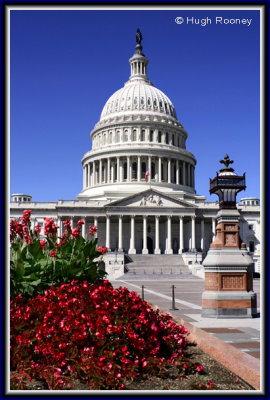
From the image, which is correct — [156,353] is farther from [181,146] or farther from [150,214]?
[181,146]

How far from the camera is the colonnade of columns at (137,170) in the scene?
100750mm

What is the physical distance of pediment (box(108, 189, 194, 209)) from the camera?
85938 millimetres

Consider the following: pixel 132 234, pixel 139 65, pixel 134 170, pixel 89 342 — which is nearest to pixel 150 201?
pixel 132 234

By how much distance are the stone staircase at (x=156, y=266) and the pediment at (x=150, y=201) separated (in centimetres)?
1191

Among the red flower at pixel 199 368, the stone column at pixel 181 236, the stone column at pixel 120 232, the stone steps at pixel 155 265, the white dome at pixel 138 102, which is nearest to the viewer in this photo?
the red flower at pixel 199 368

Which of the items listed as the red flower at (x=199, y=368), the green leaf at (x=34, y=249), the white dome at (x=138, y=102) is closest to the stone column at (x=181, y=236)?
the white dome at (x=138, y=102)

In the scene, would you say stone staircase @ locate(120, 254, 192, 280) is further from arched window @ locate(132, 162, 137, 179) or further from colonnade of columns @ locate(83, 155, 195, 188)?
arched window @ locate(132, 162, 137, 179)

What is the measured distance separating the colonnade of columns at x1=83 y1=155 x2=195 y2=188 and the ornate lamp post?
259 feet

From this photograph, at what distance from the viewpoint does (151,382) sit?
714 cm

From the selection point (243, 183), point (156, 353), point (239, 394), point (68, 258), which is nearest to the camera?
point (239, 394)

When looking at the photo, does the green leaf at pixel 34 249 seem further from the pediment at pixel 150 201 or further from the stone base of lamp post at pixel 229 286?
the pediment at pixel 150 201

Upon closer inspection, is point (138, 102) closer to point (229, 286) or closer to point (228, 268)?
point (228, 268)

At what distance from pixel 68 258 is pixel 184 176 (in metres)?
95.6
